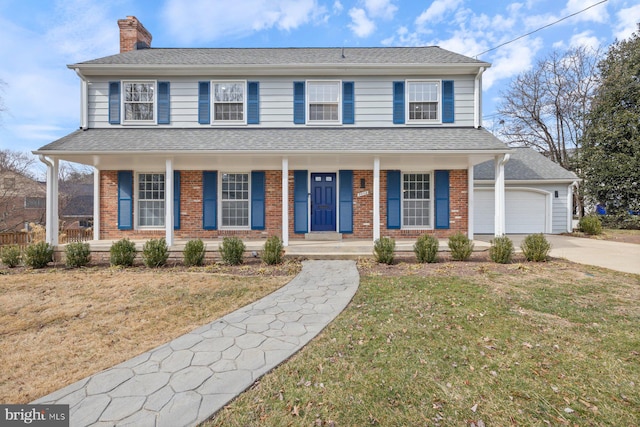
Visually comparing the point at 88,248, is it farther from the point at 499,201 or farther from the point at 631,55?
the point at 631,55

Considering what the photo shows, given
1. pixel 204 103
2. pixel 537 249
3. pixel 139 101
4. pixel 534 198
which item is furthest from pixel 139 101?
pixel 534 198

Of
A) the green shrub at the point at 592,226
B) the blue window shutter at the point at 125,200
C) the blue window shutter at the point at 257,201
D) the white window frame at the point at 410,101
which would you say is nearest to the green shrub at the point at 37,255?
the blue window shutter at the point at 125,200

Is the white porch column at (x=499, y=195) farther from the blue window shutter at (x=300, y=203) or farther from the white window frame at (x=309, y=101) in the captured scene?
the blue window shutter at (x=300, y=203)

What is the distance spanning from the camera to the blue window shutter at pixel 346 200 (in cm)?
934

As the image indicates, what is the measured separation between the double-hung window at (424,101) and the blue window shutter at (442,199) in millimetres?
1875

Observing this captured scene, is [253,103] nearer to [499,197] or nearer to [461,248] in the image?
[461,248]

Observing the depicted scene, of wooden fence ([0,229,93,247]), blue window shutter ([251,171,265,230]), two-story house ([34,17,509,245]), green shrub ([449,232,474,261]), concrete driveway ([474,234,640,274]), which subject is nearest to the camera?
concrete driveway ([474,234,640,274])

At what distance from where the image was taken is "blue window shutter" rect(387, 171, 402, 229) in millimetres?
9367

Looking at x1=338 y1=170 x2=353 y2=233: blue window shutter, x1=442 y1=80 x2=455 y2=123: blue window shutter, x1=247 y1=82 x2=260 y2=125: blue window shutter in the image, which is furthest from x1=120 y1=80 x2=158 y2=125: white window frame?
x1=442 y1=80 x2=455 y2=123: blue window shutter

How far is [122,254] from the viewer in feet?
22.3

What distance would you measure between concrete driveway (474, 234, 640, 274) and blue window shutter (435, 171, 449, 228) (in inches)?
87.9

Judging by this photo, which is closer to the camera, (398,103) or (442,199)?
(398,103)

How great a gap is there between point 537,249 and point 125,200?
12.0 m

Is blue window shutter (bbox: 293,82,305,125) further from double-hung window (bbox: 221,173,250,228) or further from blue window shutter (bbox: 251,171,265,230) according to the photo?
double-hung window (bbox: 221,173,250,228)
